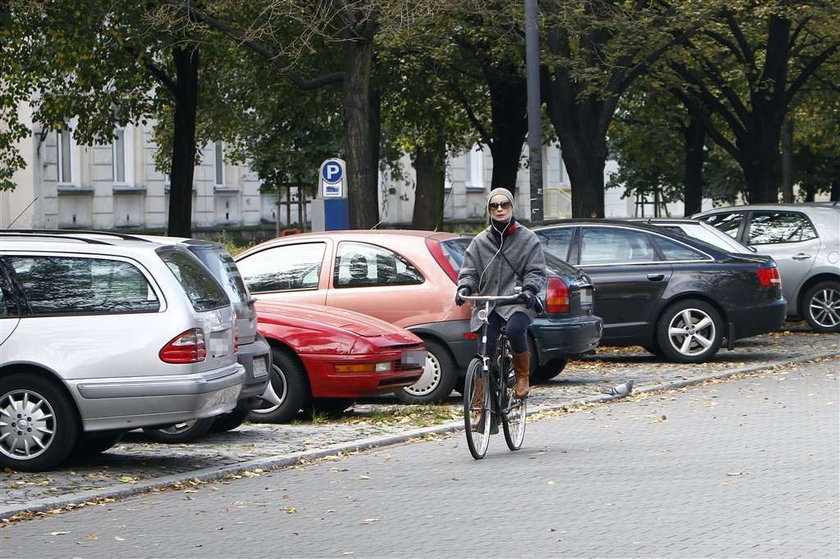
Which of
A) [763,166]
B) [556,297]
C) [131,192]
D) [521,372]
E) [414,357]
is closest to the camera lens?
[521,372]

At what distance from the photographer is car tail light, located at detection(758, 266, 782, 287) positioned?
17562mm

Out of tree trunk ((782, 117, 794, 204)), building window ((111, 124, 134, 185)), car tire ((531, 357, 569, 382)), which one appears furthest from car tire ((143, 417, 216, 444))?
building window ((111, 124, 134, 185))

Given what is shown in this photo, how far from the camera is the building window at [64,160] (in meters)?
44.5

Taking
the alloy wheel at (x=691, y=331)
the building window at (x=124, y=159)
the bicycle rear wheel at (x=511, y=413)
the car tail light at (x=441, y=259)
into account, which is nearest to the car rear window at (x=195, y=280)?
the bicycle rear wheel at (x=511, y=413)

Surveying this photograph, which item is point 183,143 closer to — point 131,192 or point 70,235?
point 70,235

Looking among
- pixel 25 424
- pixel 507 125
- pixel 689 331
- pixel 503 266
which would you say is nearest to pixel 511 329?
pixel 503 266

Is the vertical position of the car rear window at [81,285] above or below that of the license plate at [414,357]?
above

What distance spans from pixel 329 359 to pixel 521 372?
6.91 ft

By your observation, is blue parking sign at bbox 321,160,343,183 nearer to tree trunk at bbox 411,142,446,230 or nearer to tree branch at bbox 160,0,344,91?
tree branch at bbox 160,0,344,91

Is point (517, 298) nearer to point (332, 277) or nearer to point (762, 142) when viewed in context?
point (332, 277)

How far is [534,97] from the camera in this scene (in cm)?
2177

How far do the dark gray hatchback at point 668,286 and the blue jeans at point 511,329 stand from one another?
6.71m

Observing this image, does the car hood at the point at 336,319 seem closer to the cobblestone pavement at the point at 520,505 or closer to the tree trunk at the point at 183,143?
the cobblestone pavement at the point at 520,505

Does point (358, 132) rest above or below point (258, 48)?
below
